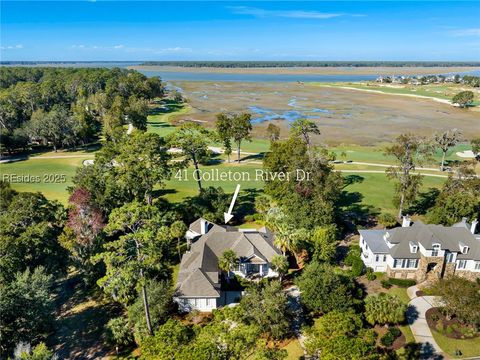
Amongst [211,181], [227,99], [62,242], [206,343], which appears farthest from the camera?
[227,99]

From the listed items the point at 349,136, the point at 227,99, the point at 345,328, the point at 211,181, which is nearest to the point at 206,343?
the point at 345,328

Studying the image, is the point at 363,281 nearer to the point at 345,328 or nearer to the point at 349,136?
the point at 345,328

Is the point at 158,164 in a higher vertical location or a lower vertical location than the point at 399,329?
higher

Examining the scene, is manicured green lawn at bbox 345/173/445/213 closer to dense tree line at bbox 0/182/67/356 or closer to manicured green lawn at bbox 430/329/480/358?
manicured green lawn at bbox 430/329/480/358

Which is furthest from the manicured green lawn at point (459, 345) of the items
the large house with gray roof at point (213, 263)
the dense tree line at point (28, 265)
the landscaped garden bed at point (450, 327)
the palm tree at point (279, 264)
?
the dense tree line at point (28, 265)

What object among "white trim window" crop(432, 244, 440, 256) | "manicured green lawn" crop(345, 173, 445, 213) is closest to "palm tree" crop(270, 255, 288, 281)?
"white trim window" crop(432, 244, 440, 256)

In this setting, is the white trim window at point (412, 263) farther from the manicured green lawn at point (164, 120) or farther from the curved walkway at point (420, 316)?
the manicured green lawn at point (164, 120)

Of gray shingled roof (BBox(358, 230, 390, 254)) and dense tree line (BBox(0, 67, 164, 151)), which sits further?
dense tree line (BBox(0, 67, 164, 151))
